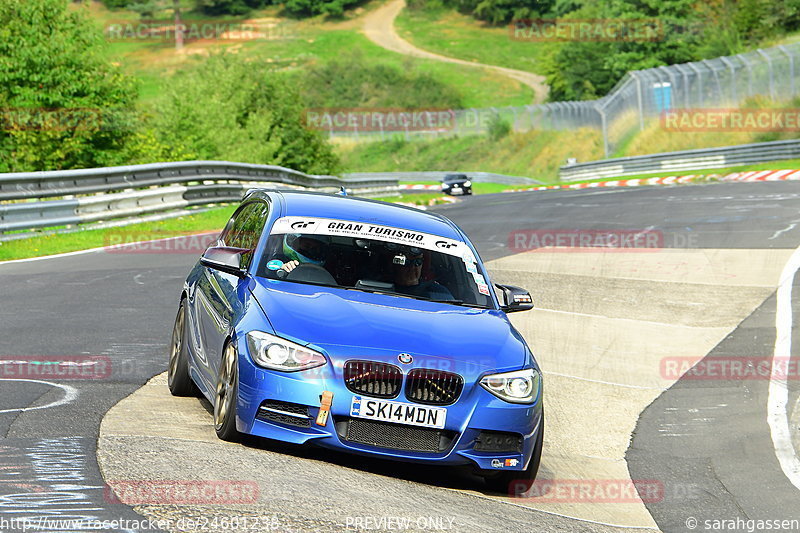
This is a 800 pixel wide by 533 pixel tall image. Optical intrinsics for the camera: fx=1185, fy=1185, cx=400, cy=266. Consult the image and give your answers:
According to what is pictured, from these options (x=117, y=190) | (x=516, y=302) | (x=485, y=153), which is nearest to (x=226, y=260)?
(x=516, y=302)

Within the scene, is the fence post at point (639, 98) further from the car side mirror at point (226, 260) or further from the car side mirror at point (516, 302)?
the car side mirror at point (226, 260)

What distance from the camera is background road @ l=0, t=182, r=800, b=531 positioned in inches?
234

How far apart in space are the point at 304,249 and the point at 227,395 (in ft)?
4.63

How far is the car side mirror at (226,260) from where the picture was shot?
25.1 feet

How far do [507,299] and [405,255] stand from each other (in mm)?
815

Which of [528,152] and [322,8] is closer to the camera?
[528,152]

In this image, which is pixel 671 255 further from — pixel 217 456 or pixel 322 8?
pixel 322 8

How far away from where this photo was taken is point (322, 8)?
154500 millimetres

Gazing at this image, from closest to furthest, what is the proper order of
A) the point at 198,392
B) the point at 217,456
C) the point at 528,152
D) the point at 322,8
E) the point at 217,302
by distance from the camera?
the point at 217,456, the point at 217,302, the point at 198,392, the point at 528,152, the point at 322,8

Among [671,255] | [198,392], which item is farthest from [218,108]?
[198,392]

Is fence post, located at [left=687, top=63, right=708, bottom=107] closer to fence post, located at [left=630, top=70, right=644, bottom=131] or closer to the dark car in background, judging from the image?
fence post, located at [left=630, top=70, right=644, bottom=131]

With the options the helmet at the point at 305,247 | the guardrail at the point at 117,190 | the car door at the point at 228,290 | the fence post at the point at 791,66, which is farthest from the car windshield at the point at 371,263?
the fence post at the point at 791,66

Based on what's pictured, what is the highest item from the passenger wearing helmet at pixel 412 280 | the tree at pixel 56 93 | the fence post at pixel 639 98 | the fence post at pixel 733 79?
the passenger wearing helmet at pixel 412 280

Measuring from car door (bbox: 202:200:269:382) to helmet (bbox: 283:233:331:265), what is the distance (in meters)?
0.25
